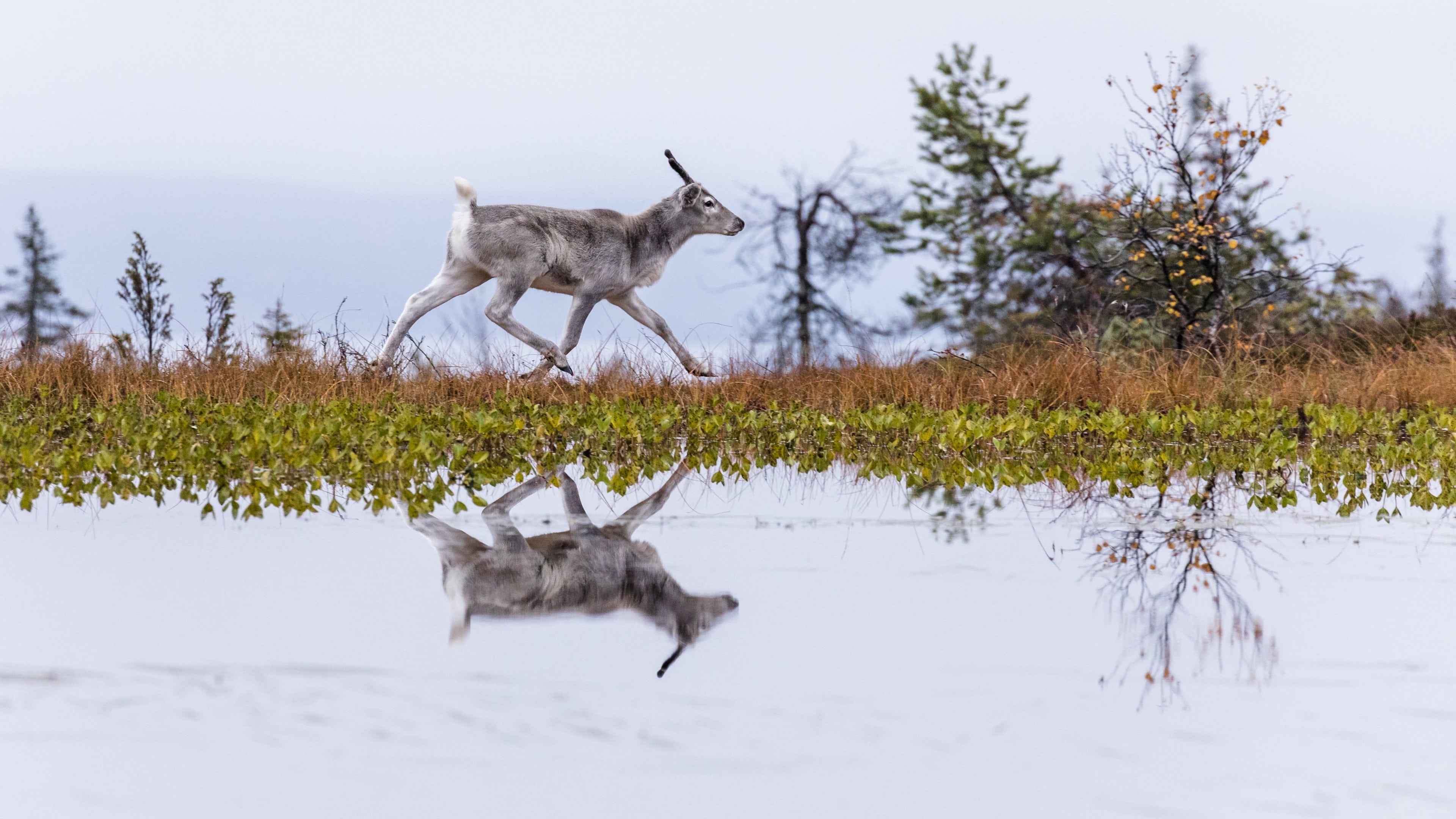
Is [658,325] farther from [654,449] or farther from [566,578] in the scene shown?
[566,578]

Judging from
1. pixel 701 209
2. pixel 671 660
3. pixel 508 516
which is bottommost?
pixel 671 660

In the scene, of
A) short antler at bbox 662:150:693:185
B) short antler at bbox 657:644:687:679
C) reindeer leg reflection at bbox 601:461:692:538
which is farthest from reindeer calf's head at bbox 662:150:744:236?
short antler at bbox 657:644:687:679

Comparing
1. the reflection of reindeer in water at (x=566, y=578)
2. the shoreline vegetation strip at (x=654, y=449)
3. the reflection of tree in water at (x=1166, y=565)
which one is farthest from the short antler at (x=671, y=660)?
the shoreline vegetation strip at (x=654, y=449)

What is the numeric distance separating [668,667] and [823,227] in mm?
17541

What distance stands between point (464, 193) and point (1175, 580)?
9.94m

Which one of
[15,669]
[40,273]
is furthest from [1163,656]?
[40,273]

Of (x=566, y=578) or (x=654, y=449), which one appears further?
(x=654, y=449)

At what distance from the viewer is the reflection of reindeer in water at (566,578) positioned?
12.0 feet

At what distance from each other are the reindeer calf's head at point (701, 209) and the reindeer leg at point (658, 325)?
1.01 metres

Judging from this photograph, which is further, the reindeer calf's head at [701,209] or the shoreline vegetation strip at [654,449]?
the reindeer calf's head at [701,209]

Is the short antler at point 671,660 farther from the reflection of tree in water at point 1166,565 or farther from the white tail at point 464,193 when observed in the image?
the white tail at point 464,193

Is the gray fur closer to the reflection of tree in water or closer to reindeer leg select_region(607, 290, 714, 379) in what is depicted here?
reindeer leg select_region(607, 290, 714, 379)

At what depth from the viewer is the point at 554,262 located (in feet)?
43.3

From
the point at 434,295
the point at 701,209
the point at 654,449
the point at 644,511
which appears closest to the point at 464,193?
the point at 434,295
